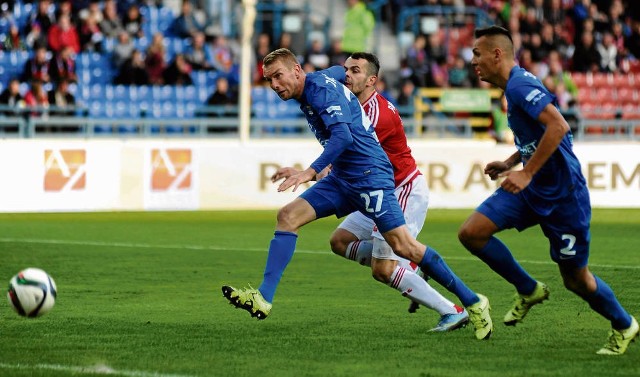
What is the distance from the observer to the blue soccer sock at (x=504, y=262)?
787 cm

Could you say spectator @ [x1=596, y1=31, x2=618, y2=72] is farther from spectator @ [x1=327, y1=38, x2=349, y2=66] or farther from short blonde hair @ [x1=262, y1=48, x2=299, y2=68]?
short blonde hair @ [x1=262, y1=48, x2=299, y2=68]

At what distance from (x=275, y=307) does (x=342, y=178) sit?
1.67m

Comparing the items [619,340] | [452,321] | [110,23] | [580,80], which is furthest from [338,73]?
[580,80]

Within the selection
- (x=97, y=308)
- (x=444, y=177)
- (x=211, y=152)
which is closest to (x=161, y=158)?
(x=211, y=152)

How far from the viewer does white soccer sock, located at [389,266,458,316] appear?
850cm

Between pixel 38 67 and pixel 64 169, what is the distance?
4364 mm

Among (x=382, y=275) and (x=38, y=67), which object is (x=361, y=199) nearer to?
(x=382, y=275)

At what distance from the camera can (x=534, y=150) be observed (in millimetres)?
7512

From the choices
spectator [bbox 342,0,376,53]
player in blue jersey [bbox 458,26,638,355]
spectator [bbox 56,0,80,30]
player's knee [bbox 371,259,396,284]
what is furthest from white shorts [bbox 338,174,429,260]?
spectator [bbox 342,0,376,53]

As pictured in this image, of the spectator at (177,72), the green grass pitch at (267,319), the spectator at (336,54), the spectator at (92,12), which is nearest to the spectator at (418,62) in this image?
the spectator at (336,54)

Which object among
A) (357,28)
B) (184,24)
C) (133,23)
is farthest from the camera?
(357,28)

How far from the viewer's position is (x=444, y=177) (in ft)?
69.2

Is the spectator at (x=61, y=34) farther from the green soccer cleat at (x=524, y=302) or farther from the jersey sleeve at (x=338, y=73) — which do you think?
the green soccer cleat at (x=524, y=302)

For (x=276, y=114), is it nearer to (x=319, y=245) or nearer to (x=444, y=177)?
(x=444, y=177)
